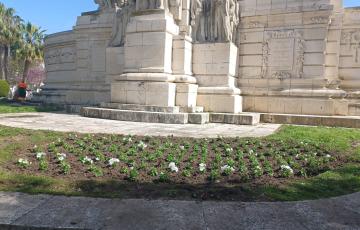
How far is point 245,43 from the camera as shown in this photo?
13.1 meters

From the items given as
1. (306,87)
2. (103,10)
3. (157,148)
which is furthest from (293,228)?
(103,10)

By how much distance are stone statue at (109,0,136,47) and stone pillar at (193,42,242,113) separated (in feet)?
11.3

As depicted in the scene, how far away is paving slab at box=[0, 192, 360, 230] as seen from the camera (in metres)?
2.87

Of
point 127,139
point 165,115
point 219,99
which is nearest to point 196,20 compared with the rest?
point 219,99

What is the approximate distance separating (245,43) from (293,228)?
36.3 ft

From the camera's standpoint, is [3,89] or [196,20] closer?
[196,20]

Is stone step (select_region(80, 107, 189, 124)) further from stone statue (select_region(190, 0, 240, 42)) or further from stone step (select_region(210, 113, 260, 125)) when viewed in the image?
stone statue (select_region(190, 0, 240, 42))

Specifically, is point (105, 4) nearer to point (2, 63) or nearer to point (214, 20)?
point (214, 20)

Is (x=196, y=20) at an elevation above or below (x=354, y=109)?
above

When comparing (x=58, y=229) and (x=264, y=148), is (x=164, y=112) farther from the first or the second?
(x=58, y=229)

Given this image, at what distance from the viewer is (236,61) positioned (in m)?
12.9

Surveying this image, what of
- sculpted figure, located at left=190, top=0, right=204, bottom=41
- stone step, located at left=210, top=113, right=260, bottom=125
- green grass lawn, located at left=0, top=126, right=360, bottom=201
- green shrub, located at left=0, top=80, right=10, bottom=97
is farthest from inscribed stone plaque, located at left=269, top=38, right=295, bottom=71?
green shrub, located at left=0, top=80, right=10, bottom=97

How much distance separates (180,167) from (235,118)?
6.00 m

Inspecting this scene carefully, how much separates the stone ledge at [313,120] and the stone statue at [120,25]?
683 cm
